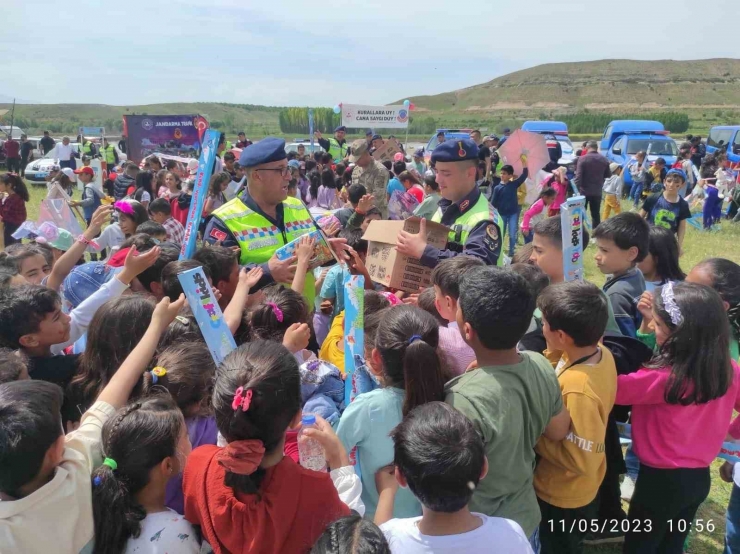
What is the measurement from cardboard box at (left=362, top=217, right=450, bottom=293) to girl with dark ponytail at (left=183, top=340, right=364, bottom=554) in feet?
5.97

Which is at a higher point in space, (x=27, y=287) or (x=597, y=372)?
(x=27, y=287)

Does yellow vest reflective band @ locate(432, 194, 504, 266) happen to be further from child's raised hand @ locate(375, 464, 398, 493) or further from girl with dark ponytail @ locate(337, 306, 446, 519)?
child's raised hand @ locate(375, 464, 398, 493)

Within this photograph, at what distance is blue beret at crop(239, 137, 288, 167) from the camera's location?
3484 millimetres

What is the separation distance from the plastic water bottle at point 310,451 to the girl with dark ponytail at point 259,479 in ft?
0.49

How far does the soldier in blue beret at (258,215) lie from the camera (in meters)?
3.49

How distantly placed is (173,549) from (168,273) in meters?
1.57

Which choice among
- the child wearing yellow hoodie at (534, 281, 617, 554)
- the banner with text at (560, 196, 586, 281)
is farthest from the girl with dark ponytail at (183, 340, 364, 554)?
the banner with text at (560, 196, 586, 281)

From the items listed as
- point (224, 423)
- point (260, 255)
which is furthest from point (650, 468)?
point (260, 255)

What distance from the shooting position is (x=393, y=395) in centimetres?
205

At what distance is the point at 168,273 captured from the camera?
2.89 m

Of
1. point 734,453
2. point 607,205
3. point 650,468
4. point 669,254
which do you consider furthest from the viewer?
point 607,205

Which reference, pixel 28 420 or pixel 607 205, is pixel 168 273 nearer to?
pixel 28 420

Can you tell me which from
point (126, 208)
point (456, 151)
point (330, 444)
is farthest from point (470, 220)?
point (126, 208)

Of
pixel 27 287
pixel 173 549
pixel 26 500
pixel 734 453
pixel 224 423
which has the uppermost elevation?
pixel 27 287
